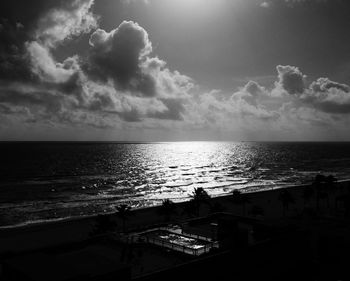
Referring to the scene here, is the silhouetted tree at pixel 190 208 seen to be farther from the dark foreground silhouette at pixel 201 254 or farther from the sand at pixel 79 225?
the dark foreground silhouette at pixel 201 254

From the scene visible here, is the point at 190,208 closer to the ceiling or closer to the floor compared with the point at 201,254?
closer to the floor

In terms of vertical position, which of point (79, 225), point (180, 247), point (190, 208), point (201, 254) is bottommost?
point (79, 225)

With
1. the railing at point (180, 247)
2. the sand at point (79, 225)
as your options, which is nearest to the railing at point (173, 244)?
the railing at point (180, 247)

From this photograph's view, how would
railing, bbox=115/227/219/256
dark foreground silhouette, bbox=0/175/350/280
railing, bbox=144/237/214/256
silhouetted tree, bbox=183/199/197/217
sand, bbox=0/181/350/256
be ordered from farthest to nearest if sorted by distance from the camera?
silhouetted tree, bbox=183/199/197/217, sand, bbox=0/181/350/256, railing, bbox=115/227/219/256, railing, bbox=144/237/214/256, dark foreground silhouette, bbox=0/175/350/280

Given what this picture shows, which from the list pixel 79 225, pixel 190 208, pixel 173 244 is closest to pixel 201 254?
pixel 173 244

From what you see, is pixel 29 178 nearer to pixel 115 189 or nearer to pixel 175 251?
pixel 115 189

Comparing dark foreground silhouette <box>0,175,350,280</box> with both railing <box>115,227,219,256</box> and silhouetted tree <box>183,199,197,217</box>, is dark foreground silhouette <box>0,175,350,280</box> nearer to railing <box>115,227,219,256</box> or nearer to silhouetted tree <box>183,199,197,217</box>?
railing <box>115,227,219,256</box>

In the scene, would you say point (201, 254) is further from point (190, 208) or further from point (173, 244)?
point (190, 208)

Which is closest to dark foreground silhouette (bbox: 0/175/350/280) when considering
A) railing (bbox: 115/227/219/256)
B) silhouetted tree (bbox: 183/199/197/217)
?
railing (bbox: 115/227/219/256)

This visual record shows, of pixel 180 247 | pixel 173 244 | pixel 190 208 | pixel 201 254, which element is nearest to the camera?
pixel 201 254

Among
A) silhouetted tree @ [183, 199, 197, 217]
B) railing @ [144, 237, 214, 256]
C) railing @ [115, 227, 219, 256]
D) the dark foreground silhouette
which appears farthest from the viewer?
silhouetted tree @ [183, 199, 197, 217]

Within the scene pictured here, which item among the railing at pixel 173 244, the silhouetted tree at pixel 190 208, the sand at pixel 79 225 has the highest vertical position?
the railing at pixel 173 244

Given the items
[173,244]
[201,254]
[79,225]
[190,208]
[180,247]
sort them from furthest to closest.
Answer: [79,225] < [190,208] < [173,244] < [180,247] < [201,254]

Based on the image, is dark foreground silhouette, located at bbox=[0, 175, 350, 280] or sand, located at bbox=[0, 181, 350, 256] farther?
sand, located at bbox=[0, 181, 350, 256]
